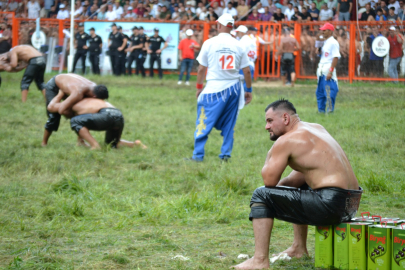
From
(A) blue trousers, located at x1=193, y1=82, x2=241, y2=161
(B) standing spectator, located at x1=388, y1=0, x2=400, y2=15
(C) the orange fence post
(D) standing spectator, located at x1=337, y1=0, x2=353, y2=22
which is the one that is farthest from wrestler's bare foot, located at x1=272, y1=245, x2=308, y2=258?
(D) standing spectator, located at x1=337, y1=0, x2=353, y2=22

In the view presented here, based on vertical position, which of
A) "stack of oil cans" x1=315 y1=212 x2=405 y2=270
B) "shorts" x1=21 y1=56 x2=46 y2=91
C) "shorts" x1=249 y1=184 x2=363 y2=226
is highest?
"shorts" x1=21 y1=56 x2=46 y2=91

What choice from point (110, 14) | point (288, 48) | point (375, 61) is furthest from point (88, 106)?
point (110, 14)

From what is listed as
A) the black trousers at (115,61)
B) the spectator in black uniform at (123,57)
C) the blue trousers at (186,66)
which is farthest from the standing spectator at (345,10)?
the black trousers at (115,61)

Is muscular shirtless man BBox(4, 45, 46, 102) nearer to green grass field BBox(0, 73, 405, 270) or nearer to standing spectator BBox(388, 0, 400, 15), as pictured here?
green grass field BBox(0, 73, 405, 270)

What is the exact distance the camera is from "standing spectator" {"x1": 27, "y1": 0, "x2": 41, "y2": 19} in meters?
22.0

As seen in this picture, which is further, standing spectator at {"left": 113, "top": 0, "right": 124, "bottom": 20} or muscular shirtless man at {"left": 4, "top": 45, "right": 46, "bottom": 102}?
standing spectator at {"left": 113, "top": 0, "right": 124, "bottom": 20}

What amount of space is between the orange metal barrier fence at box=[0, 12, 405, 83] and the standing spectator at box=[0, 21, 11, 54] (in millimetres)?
205

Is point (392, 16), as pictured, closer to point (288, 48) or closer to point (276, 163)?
point (288, 48)

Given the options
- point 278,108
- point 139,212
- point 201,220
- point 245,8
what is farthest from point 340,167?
point 245,8

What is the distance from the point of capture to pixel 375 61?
15344mm

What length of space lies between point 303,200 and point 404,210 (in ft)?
7.26

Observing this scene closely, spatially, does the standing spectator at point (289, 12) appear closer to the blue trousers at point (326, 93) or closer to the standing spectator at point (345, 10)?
the standing spectator at point (345, 10)

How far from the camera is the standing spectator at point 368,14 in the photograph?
15.9 metres

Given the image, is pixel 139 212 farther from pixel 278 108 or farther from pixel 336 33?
pixel 336 33
